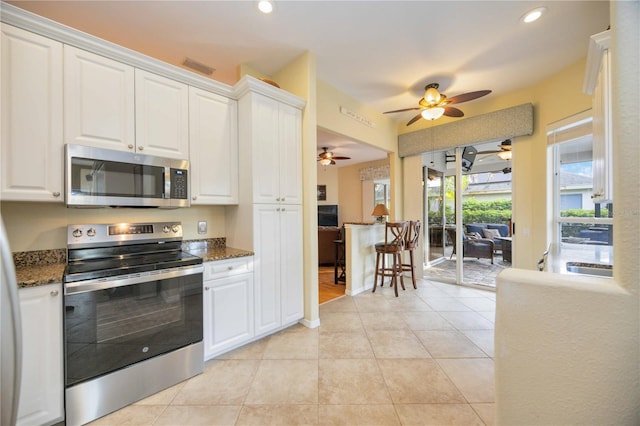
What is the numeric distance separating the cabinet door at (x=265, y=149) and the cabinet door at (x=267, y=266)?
14 cm

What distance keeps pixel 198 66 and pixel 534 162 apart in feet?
14.9

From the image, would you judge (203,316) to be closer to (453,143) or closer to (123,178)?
(123,178)

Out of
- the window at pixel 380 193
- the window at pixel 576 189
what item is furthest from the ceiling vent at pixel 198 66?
the window at pixel 380 193

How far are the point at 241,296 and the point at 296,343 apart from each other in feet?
2.31

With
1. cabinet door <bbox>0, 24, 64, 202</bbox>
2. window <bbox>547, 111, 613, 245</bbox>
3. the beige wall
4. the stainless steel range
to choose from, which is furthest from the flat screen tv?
cabinet door <bbox>0, 24, 64, 202</bbox>

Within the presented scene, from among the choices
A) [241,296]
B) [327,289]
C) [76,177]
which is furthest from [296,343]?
[76,177]

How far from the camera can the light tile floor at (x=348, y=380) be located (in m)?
1.50

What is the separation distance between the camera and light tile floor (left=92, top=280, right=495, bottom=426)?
1.50 meters

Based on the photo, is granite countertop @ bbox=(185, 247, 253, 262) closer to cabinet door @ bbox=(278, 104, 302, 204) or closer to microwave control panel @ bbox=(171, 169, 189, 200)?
microwave control panel @ bbox=(171, 169, 189, 200)

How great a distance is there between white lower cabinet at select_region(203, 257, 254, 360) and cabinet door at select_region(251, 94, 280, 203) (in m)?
0.66

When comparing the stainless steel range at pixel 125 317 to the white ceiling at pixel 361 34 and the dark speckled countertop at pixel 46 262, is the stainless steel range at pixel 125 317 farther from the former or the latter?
the white ceiling at pixel 361 34

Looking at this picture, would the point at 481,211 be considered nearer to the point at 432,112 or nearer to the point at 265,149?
the point at 432,112

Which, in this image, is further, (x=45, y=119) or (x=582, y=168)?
(x=582, y=168)

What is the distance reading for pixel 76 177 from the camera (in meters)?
1.66
